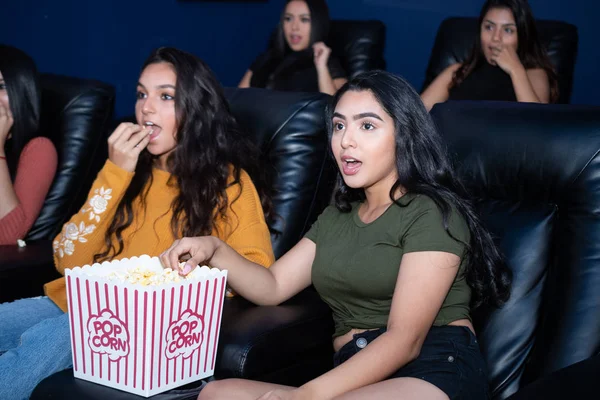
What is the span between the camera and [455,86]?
11.7 ft

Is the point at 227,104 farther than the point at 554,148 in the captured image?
Yes

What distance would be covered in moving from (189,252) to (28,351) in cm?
44

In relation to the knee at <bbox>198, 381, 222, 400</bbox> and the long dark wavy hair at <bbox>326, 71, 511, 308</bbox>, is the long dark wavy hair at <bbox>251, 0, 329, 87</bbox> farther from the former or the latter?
the knee at <bbox>198, 381, 222, 400</bbox>

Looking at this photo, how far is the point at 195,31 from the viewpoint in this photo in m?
4.53

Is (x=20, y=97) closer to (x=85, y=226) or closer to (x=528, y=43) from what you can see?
(x=85, y=226)

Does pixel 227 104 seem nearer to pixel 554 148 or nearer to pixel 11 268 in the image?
pixel 11 268

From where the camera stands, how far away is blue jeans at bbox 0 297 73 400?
1785mm

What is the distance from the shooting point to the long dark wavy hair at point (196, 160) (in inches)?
82.9

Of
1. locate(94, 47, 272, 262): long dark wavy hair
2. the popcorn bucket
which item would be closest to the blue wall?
locate(94, 47, 272, 262): long dark wavy hair

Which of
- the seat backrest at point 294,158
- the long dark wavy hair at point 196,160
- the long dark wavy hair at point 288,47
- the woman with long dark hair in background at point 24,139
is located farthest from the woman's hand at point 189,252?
the long dark wavy hair at point 288,47

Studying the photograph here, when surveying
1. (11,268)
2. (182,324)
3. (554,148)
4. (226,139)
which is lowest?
(11,268)

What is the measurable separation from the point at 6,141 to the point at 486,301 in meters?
1.66

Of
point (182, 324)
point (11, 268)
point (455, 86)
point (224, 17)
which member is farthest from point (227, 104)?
point (224, 17)

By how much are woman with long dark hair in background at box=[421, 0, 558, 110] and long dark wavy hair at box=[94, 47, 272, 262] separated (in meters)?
1.42
